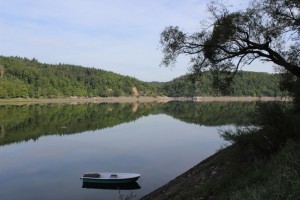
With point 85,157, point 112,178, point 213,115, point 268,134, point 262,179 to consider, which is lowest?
point 85,157

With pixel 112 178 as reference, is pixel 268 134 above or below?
above

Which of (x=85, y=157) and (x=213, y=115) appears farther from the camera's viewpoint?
(x=213, y=115)

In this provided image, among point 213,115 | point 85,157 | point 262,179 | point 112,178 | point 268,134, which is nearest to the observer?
point 262,179

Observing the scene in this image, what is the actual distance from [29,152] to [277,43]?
83.4 feet

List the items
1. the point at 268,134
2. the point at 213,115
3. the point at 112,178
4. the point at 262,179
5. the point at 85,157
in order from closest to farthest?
the point at 262,179 < the point at 268,134 < the point at 112,178 < the point at 85,157 < the point at 213,115

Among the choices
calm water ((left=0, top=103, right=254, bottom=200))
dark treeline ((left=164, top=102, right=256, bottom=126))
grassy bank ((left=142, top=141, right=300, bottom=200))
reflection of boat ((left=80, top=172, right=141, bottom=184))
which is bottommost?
calm water ((left=0, top=103, right=254, bottom=200))

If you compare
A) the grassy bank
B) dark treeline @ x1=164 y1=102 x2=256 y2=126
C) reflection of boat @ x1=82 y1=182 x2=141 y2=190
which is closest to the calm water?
reflection of boat @ x1=82 y1=182 x2=141 y2=190

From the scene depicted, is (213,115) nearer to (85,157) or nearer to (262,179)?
(85,157)

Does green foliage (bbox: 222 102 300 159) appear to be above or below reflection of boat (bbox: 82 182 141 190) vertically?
above

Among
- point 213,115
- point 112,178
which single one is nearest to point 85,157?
point 112,178

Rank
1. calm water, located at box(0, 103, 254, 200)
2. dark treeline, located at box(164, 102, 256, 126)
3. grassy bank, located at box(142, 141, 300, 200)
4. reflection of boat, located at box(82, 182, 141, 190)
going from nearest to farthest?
grassy bank, located at box(142, 141, 300, 200) → calm water, located at box(0, 103, 254, 200) → reflection of boat, located at box(82, 182, 141, 190) → dark treeline, located at box(164, 102, 256, 126)

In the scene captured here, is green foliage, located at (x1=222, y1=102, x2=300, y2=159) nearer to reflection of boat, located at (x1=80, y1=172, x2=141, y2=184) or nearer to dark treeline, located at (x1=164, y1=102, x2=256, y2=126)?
dark treeline, located at (x1=164, y1=102, x2=256, y2=126)

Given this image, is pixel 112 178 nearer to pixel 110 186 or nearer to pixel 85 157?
pixel 110 186

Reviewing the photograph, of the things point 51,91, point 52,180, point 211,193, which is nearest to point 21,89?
point 51,91
